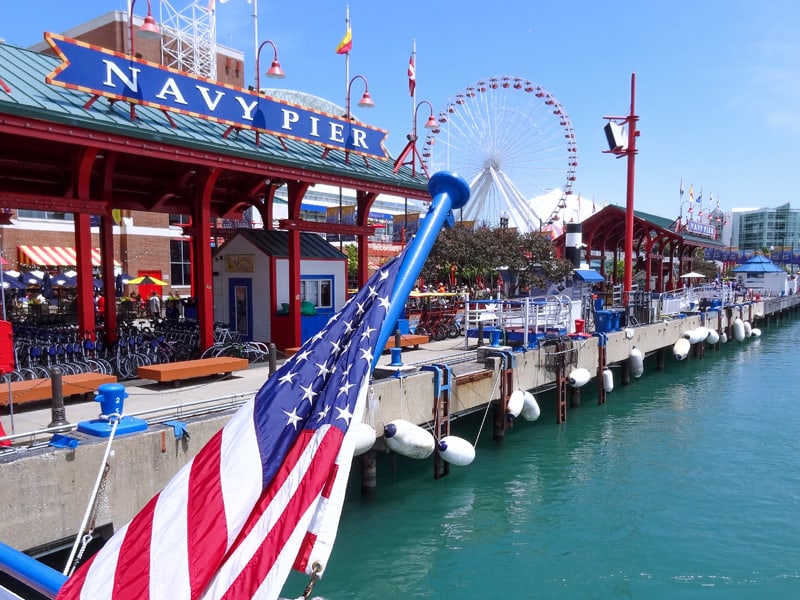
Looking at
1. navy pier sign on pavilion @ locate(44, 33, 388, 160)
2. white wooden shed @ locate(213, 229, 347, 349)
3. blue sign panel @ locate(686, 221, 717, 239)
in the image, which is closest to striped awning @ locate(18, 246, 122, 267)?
white wooden shed @ locate(213, 229, 347, 349)

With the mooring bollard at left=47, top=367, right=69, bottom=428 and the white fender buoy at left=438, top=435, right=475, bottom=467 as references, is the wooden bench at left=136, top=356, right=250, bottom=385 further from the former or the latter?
the white fender buoy at left=438, top=435, right=475, bottom=467

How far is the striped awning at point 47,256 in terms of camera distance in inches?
1464

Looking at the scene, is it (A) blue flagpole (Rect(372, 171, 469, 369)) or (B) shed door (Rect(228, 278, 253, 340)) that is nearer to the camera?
(A) blue flagpole (Rect(372, 171, 469, 369))

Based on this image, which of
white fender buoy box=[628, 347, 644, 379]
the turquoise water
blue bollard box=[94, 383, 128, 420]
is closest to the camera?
blue bollard box=[94, 383, 128, 420]

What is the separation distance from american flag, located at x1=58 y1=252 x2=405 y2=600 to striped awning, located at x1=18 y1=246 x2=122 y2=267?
1538 inches

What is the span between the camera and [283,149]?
16.8m

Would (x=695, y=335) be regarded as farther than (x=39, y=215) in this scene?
No

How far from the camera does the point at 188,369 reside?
1354 cm

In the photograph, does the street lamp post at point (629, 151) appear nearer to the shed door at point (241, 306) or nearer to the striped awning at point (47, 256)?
the shed door at point (241, 306)

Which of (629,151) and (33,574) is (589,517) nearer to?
(33,574)

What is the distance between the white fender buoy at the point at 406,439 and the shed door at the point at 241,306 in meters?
8.18

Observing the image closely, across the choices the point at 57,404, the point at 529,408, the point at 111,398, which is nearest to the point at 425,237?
the point at 111,398

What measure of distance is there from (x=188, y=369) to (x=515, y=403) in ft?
27.0

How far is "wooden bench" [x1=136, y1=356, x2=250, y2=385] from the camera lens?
43.3ft
